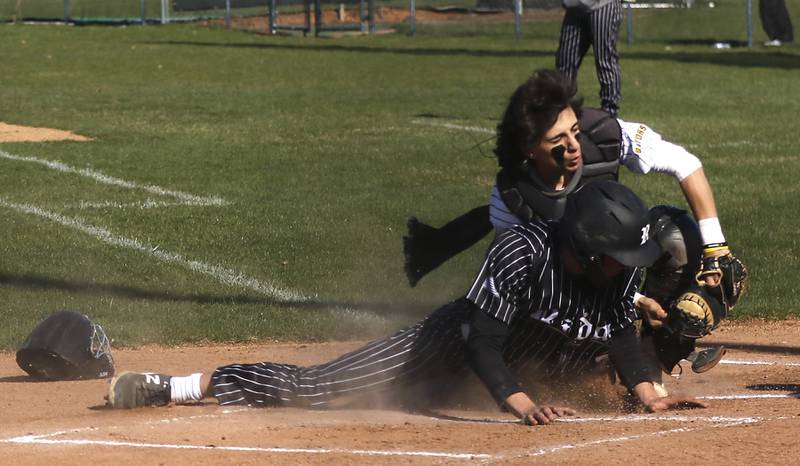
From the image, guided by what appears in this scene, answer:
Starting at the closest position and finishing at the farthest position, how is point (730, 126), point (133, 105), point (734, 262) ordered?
point (734, 262)
point (730, 126)
point (133, 105)

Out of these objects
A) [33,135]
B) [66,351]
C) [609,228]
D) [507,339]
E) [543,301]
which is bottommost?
[33,135]

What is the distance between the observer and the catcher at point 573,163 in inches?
220

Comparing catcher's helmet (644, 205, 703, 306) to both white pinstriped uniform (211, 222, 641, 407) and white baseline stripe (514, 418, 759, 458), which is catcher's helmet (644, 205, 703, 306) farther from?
white baseline stripe (514, 418, 759, 458)

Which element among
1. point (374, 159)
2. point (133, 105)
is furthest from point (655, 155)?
point (133, 105)

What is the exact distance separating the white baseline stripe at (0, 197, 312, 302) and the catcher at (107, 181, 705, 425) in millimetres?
2616

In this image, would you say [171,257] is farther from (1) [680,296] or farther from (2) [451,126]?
(2) [451,126]

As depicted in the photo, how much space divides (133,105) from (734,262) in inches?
504

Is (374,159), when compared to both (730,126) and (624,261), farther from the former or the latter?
(624,261)

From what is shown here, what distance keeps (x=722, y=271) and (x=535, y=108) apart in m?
1.01

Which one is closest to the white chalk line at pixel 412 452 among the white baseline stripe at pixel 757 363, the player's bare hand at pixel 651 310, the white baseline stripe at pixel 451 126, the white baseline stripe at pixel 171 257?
the player's bare hand at pixel 651 310

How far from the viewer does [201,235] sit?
10.1 m

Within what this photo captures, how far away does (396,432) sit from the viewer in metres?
5.29

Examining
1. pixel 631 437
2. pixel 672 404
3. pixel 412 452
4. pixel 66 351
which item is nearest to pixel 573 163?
pixel 672 404

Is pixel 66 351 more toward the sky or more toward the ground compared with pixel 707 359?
more toward the ground
